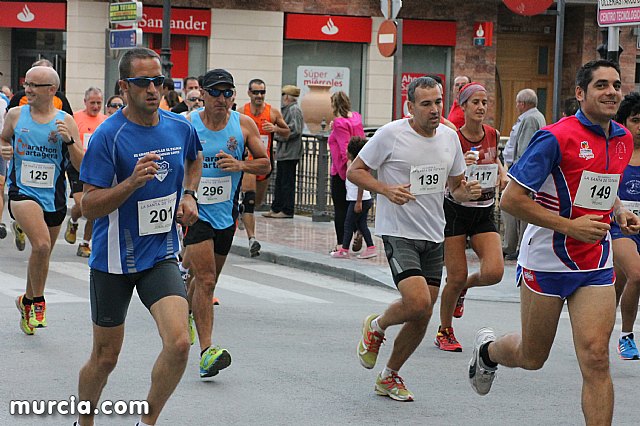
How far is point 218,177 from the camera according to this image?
28.3ft

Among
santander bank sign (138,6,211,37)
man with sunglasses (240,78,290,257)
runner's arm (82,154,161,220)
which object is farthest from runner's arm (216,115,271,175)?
santander bank sign (138,6,211,37)

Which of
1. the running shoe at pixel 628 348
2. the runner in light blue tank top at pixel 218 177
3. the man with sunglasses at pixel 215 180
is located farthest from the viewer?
the running shoe at pixel 628 348

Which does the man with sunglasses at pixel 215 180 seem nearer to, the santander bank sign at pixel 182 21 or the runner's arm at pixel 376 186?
the runner's arm at pixel 376 186

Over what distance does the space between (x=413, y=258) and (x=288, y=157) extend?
11.5 metres

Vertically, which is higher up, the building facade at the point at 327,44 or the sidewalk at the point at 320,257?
the building facade at the point at 327,44

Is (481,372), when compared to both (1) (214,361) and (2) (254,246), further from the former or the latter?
(2) (254,246)

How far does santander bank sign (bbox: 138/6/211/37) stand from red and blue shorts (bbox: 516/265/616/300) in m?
22.2

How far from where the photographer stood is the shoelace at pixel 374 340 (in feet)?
25.7

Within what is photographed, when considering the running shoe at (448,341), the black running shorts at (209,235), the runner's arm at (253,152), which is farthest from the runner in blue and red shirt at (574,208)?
the running shoe at (448,341)

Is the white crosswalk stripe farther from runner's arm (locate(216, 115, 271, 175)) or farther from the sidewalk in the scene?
runner's arm (locate(216, 115, 271, 175))

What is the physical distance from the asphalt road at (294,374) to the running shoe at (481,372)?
0.17m

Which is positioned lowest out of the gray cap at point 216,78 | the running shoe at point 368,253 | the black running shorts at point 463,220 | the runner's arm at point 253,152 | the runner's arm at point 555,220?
the running shoe at point 368,253

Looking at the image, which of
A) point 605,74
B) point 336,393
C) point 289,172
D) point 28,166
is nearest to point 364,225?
point 289,172

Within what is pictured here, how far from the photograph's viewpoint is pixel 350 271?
13.9 metres
